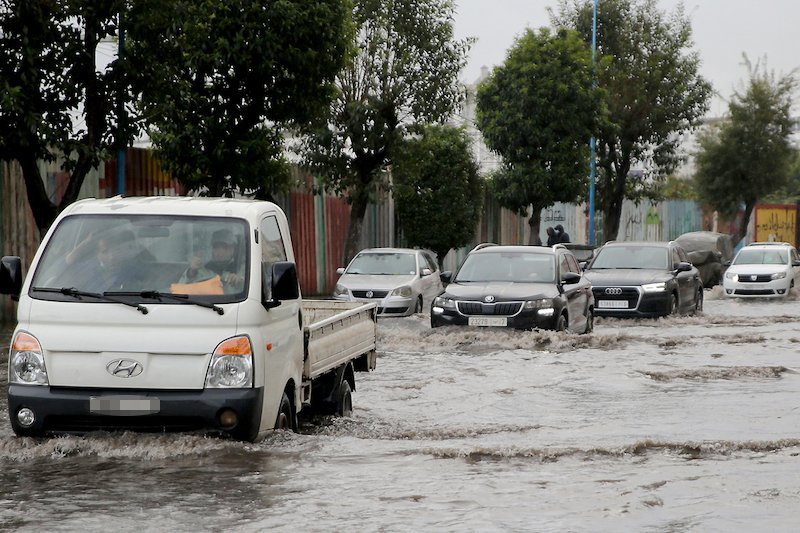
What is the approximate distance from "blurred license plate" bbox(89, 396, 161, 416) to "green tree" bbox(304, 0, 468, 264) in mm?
21200

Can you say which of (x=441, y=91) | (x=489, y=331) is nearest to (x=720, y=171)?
(x=441, y=91)

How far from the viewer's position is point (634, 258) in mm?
25719

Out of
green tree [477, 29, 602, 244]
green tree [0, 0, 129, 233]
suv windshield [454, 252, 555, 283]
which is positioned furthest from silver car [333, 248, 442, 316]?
green tree [477, 29, 602, 244]

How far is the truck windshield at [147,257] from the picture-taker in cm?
891

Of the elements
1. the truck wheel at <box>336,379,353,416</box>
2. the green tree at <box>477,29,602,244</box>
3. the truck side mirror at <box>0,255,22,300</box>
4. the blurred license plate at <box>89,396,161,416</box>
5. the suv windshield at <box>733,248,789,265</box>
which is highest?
the green tree at <box>477,29,602,244</box>

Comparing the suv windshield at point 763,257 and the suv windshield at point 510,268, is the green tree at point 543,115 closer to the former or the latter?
the suv windshield at point 763,257

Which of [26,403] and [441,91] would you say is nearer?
[26,403]

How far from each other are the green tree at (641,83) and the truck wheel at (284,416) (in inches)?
1386

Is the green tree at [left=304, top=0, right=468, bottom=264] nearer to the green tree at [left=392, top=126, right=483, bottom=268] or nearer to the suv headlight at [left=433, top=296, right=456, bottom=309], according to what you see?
the green tree at [left=392, top=126, right=483, bottom=268]

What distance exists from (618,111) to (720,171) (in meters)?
13.5

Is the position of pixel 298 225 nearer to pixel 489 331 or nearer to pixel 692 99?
pixel 489 331

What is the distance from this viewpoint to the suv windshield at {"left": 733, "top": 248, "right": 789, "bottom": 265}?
113 feet

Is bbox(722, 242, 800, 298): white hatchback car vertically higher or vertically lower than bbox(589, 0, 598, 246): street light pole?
lower

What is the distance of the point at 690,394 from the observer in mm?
14000
